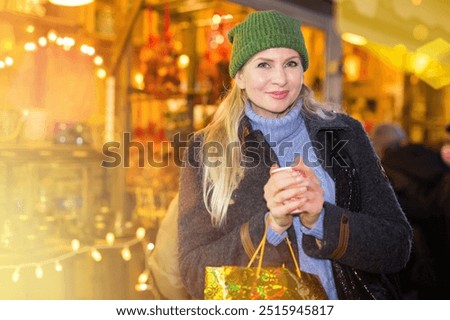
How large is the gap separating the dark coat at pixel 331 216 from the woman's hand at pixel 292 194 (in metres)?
0.04

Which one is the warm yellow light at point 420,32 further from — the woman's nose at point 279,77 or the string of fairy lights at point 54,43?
the woman's nose at point 279,77

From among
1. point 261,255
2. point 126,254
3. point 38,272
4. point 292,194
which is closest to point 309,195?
point 292,194

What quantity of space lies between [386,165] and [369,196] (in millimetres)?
1532

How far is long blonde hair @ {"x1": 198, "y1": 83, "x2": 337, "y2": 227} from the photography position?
117 cm

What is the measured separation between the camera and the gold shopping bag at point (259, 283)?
3.51 ft

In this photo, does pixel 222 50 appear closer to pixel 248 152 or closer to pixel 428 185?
pixel 428 185

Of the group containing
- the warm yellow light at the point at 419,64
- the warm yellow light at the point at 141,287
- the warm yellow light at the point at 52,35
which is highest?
the warm yellow light at the point at 419,64

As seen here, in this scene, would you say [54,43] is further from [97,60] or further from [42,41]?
[97,60]

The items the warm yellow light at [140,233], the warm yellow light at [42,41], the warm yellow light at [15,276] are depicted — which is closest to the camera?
the warm yellow light at [15,276]

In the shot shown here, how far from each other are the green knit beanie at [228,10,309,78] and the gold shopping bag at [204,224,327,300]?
0.38 metres

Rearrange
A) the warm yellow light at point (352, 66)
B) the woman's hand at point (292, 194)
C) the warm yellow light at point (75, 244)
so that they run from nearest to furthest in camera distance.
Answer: the woman's hand at point (292, 194) < the warm yellow light at point (75, 244) < the warm yellow light at point (352, 66)

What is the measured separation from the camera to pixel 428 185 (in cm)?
248

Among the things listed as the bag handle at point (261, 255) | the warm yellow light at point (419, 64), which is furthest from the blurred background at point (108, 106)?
the bag handle at point (261, 255)
